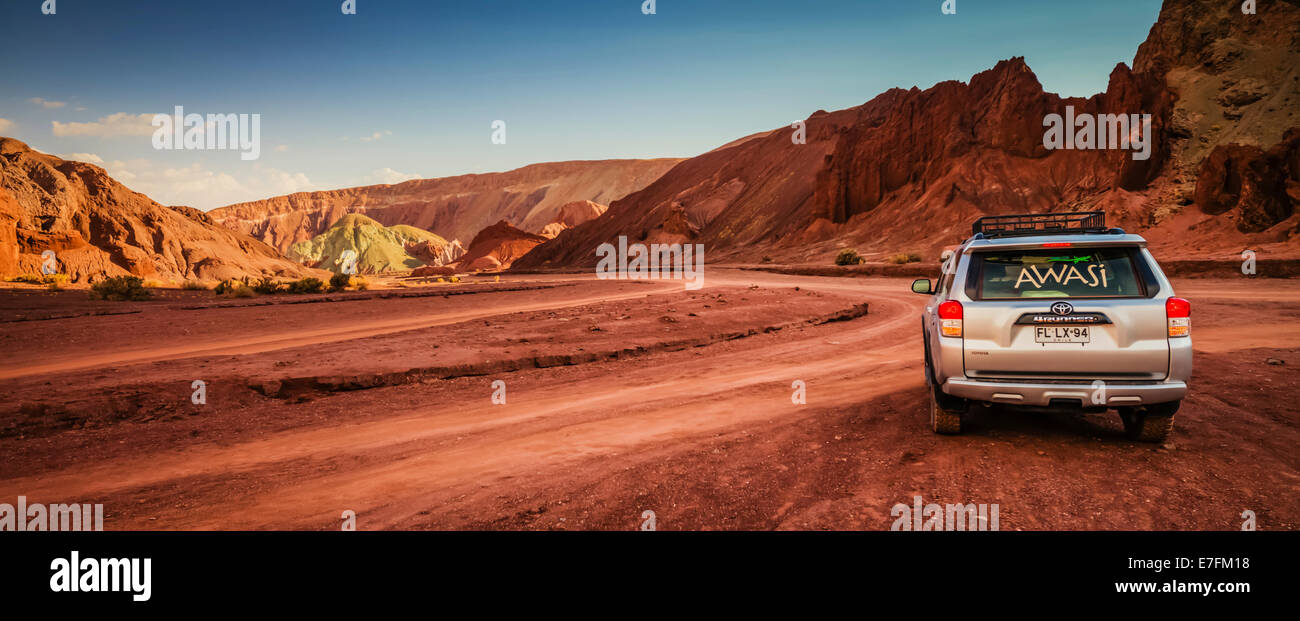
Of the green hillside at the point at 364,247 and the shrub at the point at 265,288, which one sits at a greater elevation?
the green hillside at the point at 364,247

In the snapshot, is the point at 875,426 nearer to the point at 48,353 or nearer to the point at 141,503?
the point at 141,503

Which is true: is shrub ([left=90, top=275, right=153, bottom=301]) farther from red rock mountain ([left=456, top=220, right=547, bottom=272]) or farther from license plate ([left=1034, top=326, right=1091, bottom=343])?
red rock mountain ([left=456, top=220, right=547, bottom=272])

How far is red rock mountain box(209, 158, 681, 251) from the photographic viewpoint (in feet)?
554

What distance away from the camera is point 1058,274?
538 centimetres

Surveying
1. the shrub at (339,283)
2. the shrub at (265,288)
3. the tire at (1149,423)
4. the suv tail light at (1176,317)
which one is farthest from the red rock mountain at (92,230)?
the suv tail light at (1176,317)

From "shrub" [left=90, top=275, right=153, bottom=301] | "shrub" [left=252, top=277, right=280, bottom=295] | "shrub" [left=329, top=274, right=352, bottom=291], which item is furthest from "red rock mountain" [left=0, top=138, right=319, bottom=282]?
"shrub" [left=329, top=274, right=352, bottom=291]

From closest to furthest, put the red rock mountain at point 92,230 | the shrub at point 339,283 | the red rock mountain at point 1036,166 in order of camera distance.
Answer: the red rock mountain at point 1036,166 → the shrub at point 339,283 → the red rock mountain at point 92,230

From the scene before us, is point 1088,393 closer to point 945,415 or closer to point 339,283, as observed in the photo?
point 945,415

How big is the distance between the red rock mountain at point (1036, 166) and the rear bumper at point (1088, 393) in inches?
1167

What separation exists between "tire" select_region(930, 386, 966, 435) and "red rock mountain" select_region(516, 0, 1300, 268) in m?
29.7

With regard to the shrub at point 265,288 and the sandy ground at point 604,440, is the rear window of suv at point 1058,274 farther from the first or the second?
the shrub at point 265,288

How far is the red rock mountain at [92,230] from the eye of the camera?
128 ft
